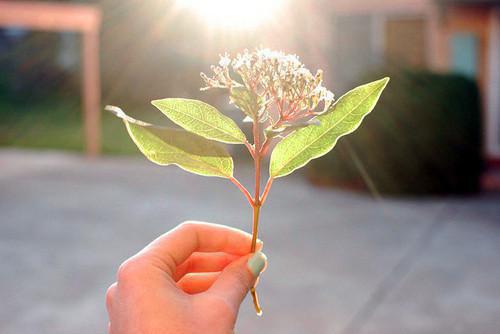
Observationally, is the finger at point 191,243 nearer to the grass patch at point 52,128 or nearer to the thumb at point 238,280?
the thumb at point 238,280

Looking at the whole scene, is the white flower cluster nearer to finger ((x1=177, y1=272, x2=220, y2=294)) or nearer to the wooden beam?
finger ((x1=177, y1=272, x2=220, y2=294))

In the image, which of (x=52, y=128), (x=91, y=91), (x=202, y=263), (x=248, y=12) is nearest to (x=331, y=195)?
(x=248, y=12)

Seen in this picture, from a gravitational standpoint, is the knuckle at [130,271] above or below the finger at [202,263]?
above

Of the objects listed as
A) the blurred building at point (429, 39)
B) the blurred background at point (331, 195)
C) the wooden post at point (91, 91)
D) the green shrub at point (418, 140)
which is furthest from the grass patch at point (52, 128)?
the green shrub at point (418, 140)

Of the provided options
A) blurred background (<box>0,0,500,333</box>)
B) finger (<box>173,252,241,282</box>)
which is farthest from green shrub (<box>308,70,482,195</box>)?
finger (<box>173,252,241,282</box>)

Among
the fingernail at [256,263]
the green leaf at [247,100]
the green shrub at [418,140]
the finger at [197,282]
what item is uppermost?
the green leaf at [247,100]

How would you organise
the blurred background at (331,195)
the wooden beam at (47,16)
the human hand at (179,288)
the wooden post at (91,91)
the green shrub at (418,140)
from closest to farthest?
the human hand at (179,288) → the blurred background at (331,195) → the green shrub at (418,140) → the wooden beam at (47,16) → the wooden post at (91,91)
